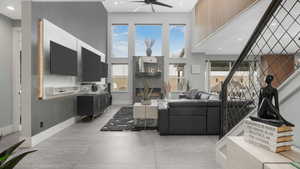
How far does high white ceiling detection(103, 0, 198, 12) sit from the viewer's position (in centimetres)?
830

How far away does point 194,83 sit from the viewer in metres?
9.58

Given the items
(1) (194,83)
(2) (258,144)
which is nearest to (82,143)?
(2) (258,144)

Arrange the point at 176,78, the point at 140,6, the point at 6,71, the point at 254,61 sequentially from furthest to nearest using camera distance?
the point at 176,78 < the point at 140,6 < the point at 6,71 < the point at 254,61

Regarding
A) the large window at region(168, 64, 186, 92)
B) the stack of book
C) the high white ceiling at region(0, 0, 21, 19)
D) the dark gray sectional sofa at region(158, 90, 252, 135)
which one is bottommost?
the dark gray sectional sofa at region(158, 90, 252, 135)

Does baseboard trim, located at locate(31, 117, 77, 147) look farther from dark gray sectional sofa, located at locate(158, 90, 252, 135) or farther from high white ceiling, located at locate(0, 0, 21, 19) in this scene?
high white ceiling, located at locate(0, 0, 21, 19)

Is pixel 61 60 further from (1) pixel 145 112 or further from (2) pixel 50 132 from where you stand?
(1) pixel 145 112

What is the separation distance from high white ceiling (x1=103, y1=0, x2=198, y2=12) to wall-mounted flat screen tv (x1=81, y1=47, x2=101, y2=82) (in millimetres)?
3550

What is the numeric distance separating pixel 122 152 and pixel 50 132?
1858 millimetres

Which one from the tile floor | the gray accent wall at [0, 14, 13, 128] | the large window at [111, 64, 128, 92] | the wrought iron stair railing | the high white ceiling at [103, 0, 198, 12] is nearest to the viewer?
the wrought iron stair railing

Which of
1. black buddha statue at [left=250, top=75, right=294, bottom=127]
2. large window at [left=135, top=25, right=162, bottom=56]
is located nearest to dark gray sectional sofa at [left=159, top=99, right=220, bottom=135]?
black buddha statue at [left=250, top=75, right=294, bottom=127]

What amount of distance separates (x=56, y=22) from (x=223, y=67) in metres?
8.72

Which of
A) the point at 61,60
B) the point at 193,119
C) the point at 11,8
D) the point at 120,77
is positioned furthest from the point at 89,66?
the point at 120,77

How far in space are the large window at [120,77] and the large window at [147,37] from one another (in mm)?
1076

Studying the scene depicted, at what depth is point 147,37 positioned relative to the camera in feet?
31.5
